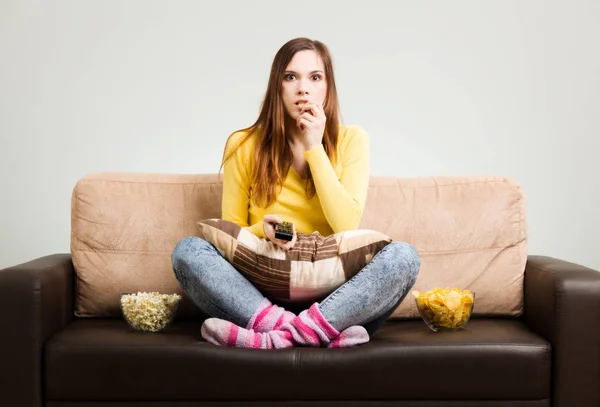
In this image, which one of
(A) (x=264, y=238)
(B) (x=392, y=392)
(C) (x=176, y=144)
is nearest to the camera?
(B) (x=392, y=392)

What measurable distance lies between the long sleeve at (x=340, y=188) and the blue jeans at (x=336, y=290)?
0.19m

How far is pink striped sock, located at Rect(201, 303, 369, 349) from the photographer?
7.09 feet

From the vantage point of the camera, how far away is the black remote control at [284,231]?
2248 mm

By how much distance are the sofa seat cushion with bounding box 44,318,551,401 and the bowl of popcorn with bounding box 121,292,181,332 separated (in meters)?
0.14

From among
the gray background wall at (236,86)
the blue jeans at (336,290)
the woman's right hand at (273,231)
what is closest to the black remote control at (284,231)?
the woman's right hand at (273,231)

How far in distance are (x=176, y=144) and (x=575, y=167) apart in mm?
1841

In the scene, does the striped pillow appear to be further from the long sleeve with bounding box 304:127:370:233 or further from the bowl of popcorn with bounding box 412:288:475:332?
the bowl of popcorn with bounding box 412:288:475:332

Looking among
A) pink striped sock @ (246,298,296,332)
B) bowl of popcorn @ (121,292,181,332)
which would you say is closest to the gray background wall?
bowl of popcorn @ (121,292,181,332)

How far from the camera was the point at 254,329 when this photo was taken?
2225 mm

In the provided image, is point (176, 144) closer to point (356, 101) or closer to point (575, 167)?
point (356, 101)

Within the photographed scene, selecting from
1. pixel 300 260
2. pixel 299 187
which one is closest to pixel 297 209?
pixel 299 187

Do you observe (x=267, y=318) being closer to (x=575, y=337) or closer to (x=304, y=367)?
(x=304, y=367)

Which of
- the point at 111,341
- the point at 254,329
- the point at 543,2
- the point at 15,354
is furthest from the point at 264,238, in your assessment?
the point at 543,2

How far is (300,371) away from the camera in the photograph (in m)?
2.11
